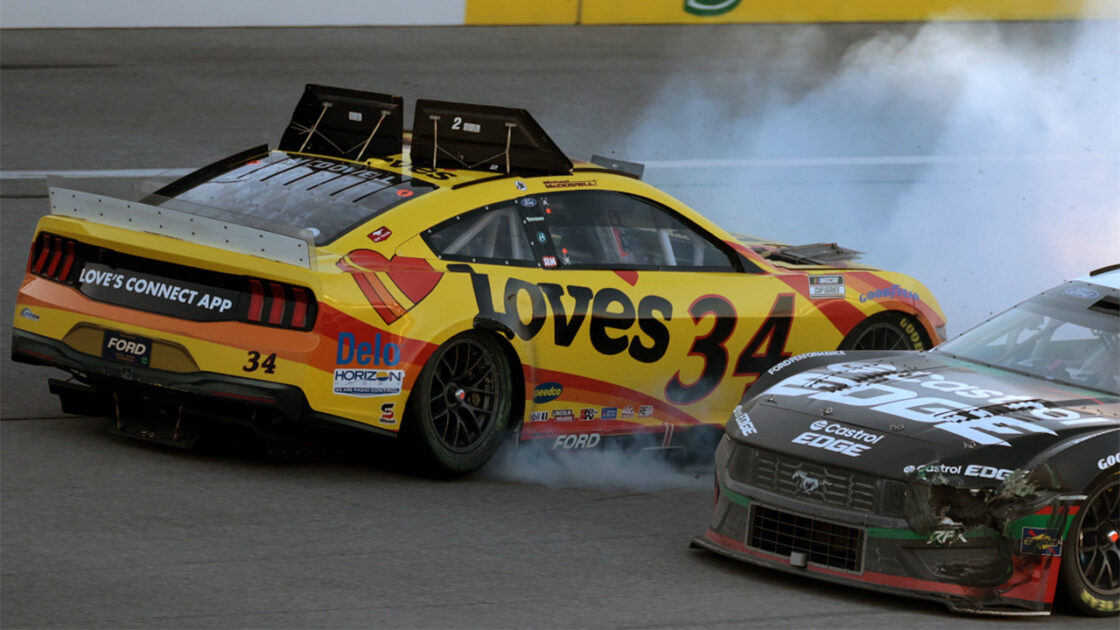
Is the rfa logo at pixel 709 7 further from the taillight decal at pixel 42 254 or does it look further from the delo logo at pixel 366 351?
the delo logo at pixel 366 351

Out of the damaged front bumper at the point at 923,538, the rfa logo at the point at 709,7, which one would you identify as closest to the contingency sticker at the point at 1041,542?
the damaged front bumper at the point at 923,538

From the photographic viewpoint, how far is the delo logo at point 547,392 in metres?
7.55

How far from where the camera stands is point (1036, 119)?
16422 mm

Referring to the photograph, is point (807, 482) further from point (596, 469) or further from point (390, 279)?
point (390, 279)

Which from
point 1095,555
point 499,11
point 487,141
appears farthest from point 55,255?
point 499,11

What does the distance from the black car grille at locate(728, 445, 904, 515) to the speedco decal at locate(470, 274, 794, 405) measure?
1433 millimetres

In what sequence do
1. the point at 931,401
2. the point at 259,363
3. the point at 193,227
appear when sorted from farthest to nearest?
1. the point at 193,227
2. the point at 259,363
3. the point at 931,401

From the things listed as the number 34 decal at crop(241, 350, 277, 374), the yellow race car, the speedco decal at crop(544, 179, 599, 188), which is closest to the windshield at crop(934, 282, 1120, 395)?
the yellow race car

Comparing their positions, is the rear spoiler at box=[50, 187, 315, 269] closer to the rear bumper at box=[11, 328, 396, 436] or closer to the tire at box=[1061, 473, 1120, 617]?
the rear bumper at box=[11, 328, 396, 436]

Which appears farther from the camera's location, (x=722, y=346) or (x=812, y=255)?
(x=812, y=255)

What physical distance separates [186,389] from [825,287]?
3.47m

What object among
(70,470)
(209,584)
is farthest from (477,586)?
(70,470)

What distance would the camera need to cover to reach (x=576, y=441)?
776cm

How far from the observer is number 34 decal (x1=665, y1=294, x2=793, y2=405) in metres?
8.04
